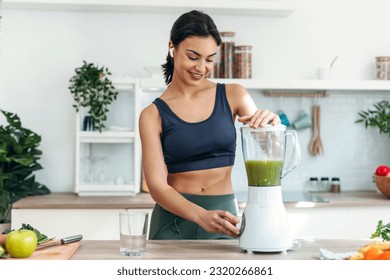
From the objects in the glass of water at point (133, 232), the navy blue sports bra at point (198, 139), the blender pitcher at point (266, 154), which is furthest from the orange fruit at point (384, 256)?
the navy blue sports bra at point (198, 139)

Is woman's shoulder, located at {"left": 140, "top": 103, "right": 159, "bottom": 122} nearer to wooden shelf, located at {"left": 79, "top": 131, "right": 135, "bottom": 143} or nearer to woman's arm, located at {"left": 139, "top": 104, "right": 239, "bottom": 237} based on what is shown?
woman's arm, located at {"left": 139, "top": 104, "right": 239, "bottom": 237}

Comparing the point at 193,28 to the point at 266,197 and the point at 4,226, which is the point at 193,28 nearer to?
the point at 266,197

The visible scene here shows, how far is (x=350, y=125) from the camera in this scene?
3.74m

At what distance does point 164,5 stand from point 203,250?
80.2 inches

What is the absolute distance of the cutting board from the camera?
1.52 metres

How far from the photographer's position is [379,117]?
3.61 metres

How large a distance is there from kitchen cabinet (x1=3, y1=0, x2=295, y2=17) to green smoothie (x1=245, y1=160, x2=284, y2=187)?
6.28 feet

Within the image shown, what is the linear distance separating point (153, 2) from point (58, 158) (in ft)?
3.36

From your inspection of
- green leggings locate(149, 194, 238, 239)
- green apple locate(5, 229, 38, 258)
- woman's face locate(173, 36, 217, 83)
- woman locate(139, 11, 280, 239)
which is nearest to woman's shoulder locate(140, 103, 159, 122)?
woman locate(139, 11, 280, 239)

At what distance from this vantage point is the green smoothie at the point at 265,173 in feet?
5.25

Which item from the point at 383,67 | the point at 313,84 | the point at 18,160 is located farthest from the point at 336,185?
the point at 18,160

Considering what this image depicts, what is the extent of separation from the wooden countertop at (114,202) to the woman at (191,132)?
3.57ft
